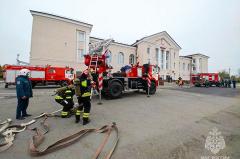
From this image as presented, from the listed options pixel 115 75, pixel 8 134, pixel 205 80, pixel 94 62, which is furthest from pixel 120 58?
pixel 8 134

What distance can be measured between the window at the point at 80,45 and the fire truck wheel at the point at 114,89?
66.2ft

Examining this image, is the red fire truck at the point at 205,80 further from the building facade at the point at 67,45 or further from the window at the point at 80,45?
the window at the point at 80,45

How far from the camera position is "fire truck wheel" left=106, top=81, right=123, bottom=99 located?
730cm

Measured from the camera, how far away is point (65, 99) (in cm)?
450

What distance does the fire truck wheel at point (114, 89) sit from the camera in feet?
24.0

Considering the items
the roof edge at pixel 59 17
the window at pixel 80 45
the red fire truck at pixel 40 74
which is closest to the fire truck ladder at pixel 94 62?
the red fire truck at pixel 40 74

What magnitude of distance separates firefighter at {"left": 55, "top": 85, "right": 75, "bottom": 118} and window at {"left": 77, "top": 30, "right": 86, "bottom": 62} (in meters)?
22.4

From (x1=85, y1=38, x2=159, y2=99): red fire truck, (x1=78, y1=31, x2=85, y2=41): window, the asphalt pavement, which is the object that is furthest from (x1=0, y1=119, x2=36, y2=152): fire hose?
(x1=78, y1=31, x2=85, y2=41): window

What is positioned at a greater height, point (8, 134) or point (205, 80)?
point (205, 80)

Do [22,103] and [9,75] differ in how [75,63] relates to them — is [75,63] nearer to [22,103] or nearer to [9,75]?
[9,75]

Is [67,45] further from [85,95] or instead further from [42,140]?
[42,140]

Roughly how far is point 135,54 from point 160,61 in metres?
8.32

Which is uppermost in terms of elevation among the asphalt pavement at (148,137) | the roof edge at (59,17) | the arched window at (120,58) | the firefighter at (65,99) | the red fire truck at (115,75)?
the roof edge at (59,17)

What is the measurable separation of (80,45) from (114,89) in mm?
21340
